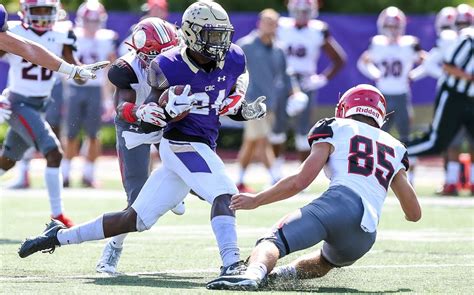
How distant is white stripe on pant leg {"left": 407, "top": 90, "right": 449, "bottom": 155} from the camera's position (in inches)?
499

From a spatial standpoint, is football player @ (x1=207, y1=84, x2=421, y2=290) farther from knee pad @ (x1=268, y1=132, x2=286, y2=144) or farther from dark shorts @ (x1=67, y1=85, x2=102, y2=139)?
dark shorts @ (x1=67, y1=85, x2=102, y2=139)

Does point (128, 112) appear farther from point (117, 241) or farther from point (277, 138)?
point (277, 138)

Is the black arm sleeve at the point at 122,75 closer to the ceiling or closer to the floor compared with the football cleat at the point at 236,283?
closer to the ceiling

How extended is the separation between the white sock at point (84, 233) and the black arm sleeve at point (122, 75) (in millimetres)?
805

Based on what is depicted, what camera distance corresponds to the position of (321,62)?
17141 mm

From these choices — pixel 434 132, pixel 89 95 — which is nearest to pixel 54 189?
pixel 89 95

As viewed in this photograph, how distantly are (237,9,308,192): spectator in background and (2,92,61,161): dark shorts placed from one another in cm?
401

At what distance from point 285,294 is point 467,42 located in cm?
778

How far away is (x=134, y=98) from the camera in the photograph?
268 inches

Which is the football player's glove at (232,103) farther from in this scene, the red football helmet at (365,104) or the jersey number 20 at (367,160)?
the jersey number 20 at (367,160)

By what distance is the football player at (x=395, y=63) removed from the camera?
13.7 m

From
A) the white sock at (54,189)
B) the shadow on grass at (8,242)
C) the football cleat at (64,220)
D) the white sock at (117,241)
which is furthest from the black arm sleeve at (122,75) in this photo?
the white sock at (54,189)

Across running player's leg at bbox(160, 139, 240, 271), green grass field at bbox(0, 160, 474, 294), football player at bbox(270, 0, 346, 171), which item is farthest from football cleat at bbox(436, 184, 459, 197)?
running player's leg at bbox(160, 139, 240, 271)

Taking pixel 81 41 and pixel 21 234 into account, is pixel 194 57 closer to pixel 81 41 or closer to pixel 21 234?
pixel 21 234
